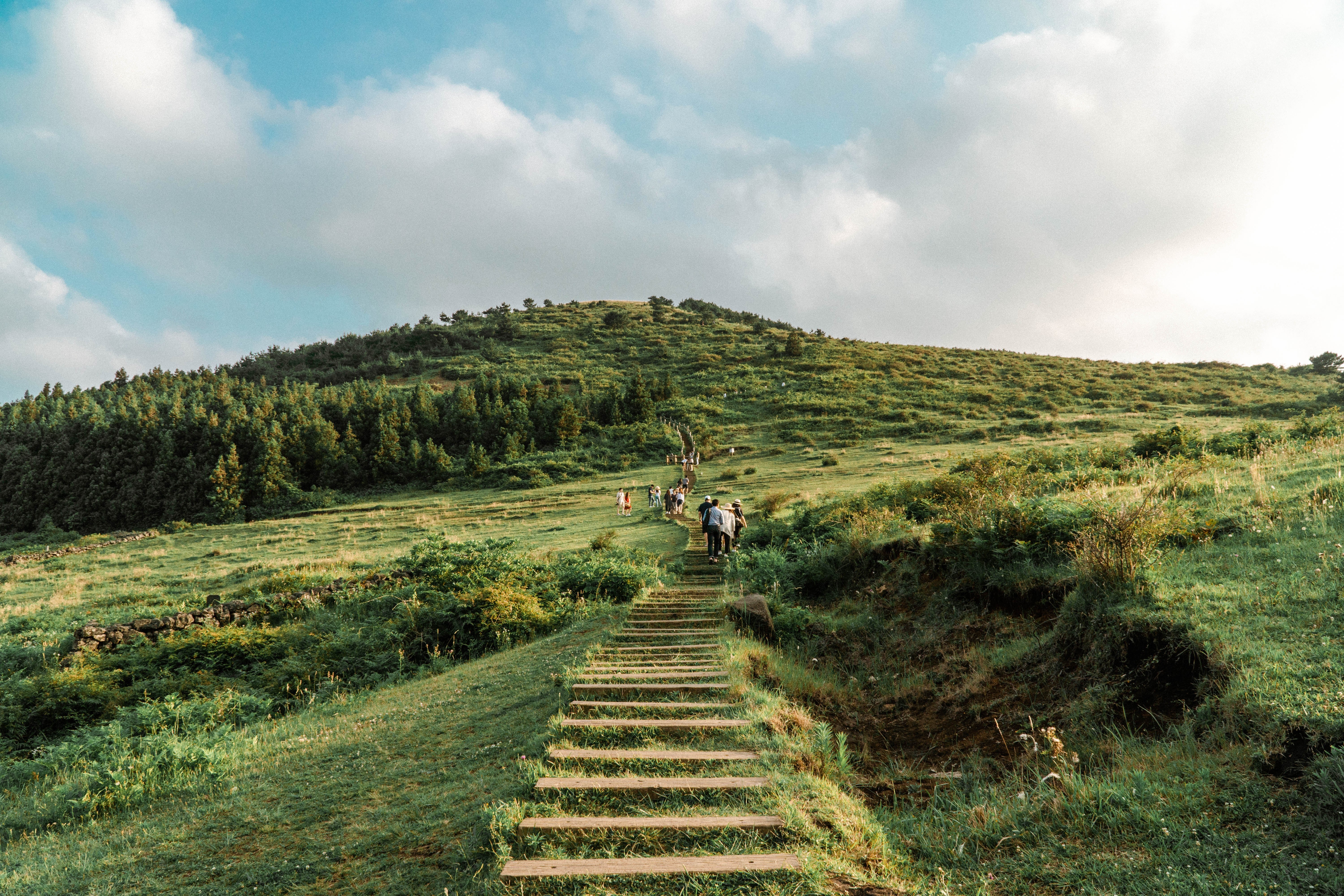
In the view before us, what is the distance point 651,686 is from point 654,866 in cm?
379

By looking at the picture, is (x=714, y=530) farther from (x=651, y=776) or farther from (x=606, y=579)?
(x=651, y=776)

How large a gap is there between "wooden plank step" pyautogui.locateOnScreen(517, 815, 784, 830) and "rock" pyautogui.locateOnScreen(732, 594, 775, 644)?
680 cm

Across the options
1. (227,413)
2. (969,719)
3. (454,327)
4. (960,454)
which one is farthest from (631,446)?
(454,327)

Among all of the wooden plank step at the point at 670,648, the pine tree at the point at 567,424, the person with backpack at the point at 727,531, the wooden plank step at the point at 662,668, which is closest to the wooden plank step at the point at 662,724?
the wooden plank step at the point at 662,668

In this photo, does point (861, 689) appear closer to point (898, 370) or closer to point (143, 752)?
point (143, 752)

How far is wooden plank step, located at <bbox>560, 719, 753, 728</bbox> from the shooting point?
6.26 m

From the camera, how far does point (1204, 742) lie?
4.94 meters

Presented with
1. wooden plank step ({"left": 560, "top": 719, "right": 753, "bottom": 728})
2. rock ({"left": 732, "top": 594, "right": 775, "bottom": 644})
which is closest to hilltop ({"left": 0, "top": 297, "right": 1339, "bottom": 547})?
rock ({"left": 732, "top": 594, "right": 775, "bottom": 644})

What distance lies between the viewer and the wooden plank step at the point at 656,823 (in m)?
4.31

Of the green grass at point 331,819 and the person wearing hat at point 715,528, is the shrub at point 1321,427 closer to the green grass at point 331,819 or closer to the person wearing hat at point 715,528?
the person wearing hat at point 715,528

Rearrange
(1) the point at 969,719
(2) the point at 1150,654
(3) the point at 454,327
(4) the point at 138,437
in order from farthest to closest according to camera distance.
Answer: (3) the point at 454,327
(4) the point at 138,437
(1) the point at 969,719
(2) the point at 1150,654

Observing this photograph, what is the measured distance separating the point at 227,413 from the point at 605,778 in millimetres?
82675

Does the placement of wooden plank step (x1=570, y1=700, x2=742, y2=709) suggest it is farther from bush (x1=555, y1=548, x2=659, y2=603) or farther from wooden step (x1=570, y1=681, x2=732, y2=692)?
bush (x1=555, y1=548, x2=659, y2=603)

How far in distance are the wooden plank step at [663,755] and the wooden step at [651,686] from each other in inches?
69.6
